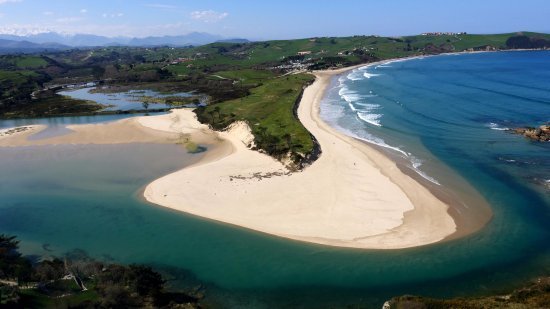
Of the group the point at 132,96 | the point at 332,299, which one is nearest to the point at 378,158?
the point at 332,299

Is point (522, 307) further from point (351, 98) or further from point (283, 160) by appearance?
point (351, 98)

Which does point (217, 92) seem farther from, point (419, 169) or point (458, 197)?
point (458, 197)

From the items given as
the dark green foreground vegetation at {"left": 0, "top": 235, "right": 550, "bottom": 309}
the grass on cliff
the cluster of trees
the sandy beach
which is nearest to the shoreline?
the sandy beach

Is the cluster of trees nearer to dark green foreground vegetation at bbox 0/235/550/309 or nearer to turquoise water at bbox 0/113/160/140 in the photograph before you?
dark green foreground vegetation at bbox 0/235/550/309

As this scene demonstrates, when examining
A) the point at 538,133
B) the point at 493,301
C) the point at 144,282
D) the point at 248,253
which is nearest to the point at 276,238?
the point at 248,253

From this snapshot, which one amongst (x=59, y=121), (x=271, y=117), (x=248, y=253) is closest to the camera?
(x=248, y=253)

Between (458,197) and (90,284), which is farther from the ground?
(458,197)
